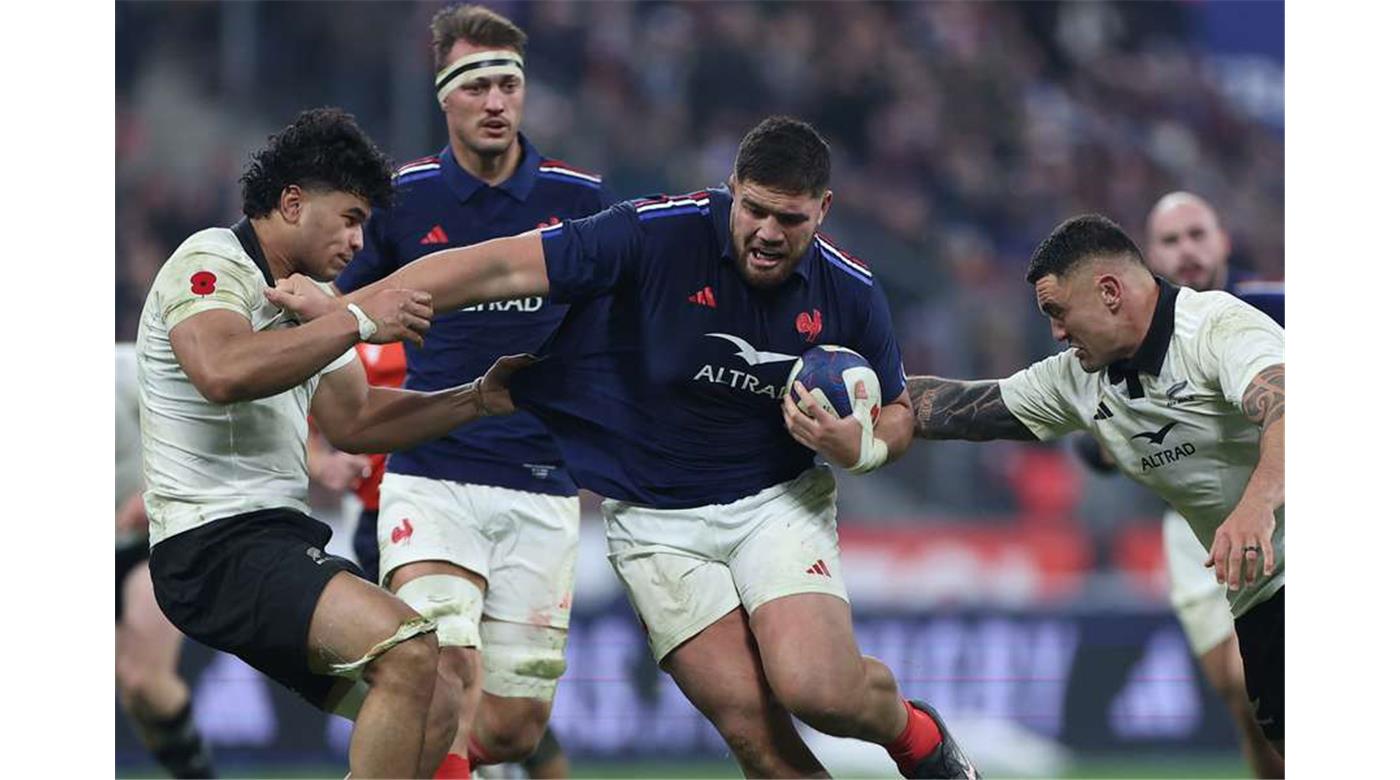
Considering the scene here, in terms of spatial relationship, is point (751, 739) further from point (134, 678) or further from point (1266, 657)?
point (134, 678)

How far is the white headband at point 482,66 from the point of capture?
701 centimetres

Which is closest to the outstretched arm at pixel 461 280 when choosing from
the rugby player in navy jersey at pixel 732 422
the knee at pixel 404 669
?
the rugby player in navy jersey at pixel 732 422

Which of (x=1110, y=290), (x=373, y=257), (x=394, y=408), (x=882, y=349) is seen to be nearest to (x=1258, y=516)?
(x=1110, y=290)

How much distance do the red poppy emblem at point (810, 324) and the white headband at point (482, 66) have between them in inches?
74.9

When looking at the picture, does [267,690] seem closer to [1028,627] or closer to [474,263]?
[1028,627]

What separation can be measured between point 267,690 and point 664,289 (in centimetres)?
594

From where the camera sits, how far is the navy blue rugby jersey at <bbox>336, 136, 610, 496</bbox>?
6.94 metres

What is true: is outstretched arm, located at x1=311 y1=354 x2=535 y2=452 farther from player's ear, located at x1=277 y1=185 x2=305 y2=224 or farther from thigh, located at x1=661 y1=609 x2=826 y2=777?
thigh, located at x1=661 y1=609 x2=826 y2=777

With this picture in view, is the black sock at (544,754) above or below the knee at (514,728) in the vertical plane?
below

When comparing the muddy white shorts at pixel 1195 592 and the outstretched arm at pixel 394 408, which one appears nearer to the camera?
the outstretched arm at pixel 394 408

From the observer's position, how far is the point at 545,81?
15391 millimetres

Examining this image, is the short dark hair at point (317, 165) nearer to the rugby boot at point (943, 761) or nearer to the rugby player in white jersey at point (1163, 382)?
the rugby player in white jersey at point (1163, 382)

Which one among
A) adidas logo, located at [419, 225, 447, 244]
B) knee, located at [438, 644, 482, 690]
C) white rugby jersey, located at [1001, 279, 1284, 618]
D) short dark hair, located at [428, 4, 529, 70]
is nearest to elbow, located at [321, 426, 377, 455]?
knee, located at [438, 644, 482, 690]

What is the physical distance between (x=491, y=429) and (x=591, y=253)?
5.20 feet
